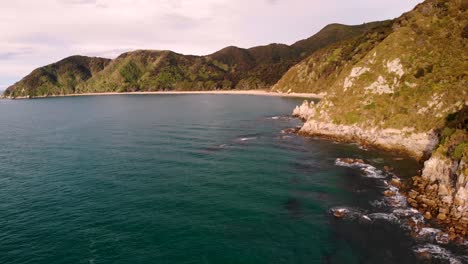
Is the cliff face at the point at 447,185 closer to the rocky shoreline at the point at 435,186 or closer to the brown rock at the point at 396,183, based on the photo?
the rocky shoreline at the point at 435,186

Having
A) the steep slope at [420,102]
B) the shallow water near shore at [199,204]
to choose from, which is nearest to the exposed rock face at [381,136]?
the steep slope at [420,102]

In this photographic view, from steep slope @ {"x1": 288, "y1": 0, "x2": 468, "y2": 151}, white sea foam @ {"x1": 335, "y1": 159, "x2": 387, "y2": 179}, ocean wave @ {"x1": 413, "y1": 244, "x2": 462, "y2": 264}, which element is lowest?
ocean wave @ {"x1": 413, "y1": 244, "x2": 462, "y2": 264}

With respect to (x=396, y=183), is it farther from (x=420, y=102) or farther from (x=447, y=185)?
(x=420, y=102)

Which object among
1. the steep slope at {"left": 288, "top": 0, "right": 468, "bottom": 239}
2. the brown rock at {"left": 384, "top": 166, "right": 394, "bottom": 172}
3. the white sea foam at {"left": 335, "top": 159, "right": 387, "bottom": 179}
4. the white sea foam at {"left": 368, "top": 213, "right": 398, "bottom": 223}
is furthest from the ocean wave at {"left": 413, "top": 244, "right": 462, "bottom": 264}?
the brown rock at {"left": 384, "top": 166, "right": 394, "bottom": 172}

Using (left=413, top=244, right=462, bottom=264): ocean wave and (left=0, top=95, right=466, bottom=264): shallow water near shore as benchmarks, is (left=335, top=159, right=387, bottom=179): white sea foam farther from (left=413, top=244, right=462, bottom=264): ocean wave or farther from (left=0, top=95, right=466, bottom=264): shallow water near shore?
(left=413, top=244, right=462, bottom=264): ocean wave

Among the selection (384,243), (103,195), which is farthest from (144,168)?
(384,243)

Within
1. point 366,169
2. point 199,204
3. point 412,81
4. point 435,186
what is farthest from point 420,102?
point 199,204
